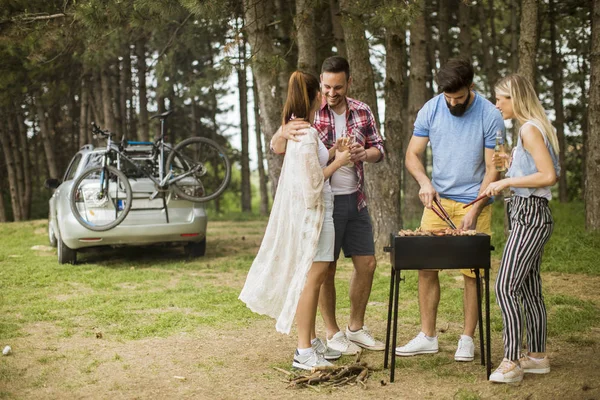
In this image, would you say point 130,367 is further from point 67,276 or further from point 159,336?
point 67,276

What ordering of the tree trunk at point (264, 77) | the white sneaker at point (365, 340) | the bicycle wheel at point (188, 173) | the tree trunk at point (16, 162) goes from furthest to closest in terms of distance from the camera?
the tree trunk at point (16, 162), the tree trunk at point (264, 77), the bicycle wheel at point (188, 173), the white sneaker at point (365, 340)

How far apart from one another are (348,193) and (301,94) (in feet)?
3.02

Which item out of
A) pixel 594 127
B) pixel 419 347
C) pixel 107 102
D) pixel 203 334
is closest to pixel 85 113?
pixel 107 102

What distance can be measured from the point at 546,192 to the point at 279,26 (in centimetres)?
1175

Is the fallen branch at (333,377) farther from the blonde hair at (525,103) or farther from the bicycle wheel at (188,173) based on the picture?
the bicycle wheel at (188,173)

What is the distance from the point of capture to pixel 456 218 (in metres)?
5.44

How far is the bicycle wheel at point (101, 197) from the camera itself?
10271 mm

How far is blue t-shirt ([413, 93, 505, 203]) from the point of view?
5.30m

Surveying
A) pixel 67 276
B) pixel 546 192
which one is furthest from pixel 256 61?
pixel 546 192

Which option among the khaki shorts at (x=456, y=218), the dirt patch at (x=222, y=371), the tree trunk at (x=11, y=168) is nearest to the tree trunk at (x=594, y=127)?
the dirt patch at (x=222, y=371)

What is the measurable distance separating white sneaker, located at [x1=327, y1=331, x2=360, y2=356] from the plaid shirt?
1042 millimetres

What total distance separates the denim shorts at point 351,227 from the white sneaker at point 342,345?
0.65 m

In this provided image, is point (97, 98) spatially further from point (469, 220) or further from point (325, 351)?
point (469, 220)

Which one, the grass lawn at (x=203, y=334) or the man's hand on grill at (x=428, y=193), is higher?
→ the man's hand on grill at (x=428, y=193)
